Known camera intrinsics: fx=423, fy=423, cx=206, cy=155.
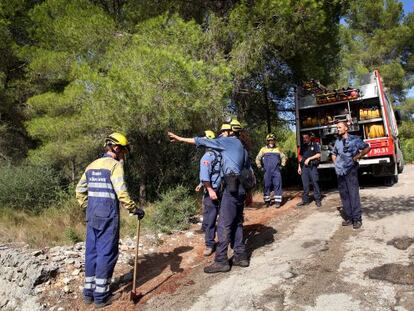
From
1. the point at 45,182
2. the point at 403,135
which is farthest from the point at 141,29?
the point at 403,135

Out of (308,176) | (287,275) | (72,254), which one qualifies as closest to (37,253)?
(72,254)

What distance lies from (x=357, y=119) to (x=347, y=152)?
453 cm

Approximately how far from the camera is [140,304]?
4.52 m

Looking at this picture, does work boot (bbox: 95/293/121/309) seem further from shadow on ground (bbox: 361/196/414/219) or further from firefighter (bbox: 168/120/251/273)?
shadow on ground (bbox: 361/196/414/219)

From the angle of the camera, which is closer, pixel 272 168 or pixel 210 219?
pixel 210 219

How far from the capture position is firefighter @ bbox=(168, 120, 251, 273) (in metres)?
5.11

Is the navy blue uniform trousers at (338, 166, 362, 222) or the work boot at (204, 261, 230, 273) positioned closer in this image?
the work boot at (204, 261, 230, 273)

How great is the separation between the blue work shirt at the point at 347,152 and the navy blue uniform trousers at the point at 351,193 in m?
0.09

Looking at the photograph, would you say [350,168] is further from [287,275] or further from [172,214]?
[172,214]

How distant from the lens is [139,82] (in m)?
7.84

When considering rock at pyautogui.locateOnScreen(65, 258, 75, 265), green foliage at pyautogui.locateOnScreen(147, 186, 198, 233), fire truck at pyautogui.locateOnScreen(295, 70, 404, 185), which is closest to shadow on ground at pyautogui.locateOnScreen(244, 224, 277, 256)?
green foliage at pyautogui.locateOnScreen(147, 186, 198, 233)

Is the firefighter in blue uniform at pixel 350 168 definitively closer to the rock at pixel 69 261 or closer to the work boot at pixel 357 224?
the work boot at pixel 357 224

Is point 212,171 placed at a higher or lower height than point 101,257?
higher

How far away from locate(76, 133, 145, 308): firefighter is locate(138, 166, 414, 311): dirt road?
548mm
